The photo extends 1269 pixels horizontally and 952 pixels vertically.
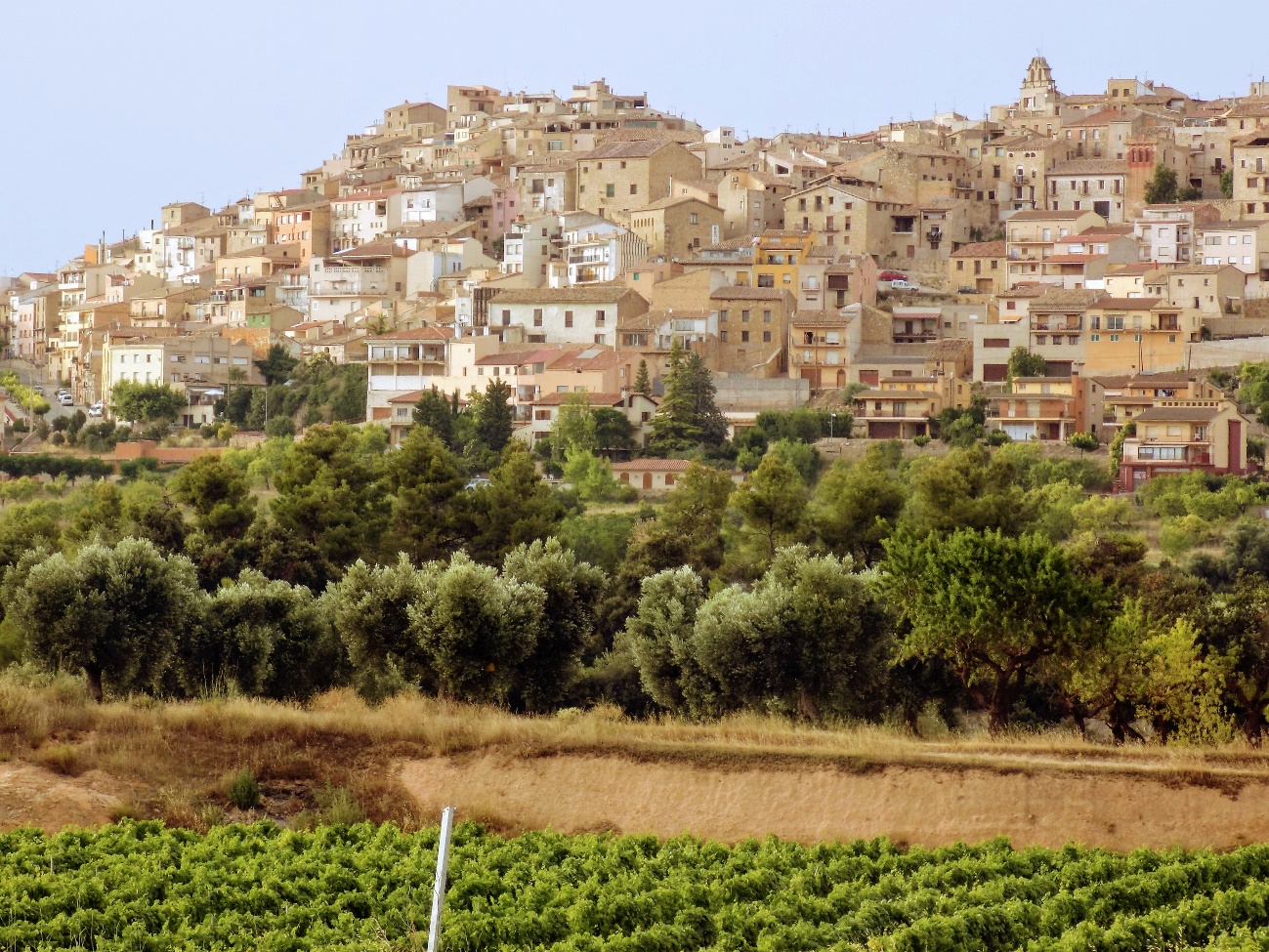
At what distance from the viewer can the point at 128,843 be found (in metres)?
15.0

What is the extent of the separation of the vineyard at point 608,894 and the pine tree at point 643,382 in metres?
40.8

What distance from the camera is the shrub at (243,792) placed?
55.6 ft

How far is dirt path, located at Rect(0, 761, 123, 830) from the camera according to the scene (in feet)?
53.1

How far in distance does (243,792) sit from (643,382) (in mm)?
39792

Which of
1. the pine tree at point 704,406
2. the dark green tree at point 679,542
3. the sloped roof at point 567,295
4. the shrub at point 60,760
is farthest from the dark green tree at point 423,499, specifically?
the sloped roof at point 567,295

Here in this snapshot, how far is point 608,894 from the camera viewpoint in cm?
1398

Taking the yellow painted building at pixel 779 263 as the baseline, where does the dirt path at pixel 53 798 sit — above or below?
below

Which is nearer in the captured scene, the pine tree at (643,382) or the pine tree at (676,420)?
the pine tree at (676,420)

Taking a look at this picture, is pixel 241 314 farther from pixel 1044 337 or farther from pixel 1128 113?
pixel 1128 113

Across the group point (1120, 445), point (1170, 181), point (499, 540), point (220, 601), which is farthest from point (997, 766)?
point (1170, 181)

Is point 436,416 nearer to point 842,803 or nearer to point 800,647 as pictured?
point 800,647

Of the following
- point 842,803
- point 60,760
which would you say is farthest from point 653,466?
point 842,803

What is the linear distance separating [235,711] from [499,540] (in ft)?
46.3

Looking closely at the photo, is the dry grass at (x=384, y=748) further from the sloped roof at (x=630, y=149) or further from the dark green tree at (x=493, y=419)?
the sloped roof at (x=630, y=149)
